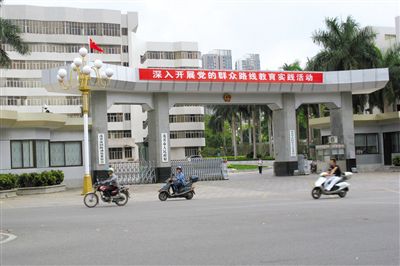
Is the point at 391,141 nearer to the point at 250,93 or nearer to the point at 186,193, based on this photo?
the point at 250,93

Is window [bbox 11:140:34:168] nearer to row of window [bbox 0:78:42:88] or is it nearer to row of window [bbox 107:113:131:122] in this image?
row of window [bbox 0:78:42:88]

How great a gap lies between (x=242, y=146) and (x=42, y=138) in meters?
65.3

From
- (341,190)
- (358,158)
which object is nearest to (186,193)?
(341,190)

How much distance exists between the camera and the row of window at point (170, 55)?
7200 centimetres

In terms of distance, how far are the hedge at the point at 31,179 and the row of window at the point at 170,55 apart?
46.1 m

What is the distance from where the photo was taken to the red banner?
97.5ft

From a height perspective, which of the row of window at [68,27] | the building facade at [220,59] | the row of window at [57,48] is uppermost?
the building facade at [220,59]

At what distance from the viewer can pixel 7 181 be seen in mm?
24156

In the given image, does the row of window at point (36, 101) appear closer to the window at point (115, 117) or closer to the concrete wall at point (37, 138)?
the window at point (115, 117)

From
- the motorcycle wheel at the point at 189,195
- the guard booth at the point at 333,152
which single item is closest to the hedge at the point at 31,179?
the motorcycle wheel at the point at 189,195

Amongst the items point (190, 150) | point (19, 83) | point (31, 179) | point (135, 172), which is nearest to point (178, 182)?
point (31, 179)

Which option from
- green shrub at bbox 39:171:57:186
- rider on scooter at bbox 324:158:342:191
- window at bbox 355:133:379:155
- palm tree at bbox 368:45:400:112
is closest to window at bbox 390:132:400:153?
window at bbox 355:133:379:155

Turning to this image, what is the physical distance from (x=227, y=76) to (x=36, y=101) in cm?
3739

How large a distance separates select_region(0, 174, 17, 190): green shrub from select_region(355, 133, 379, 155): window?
23.6 m
